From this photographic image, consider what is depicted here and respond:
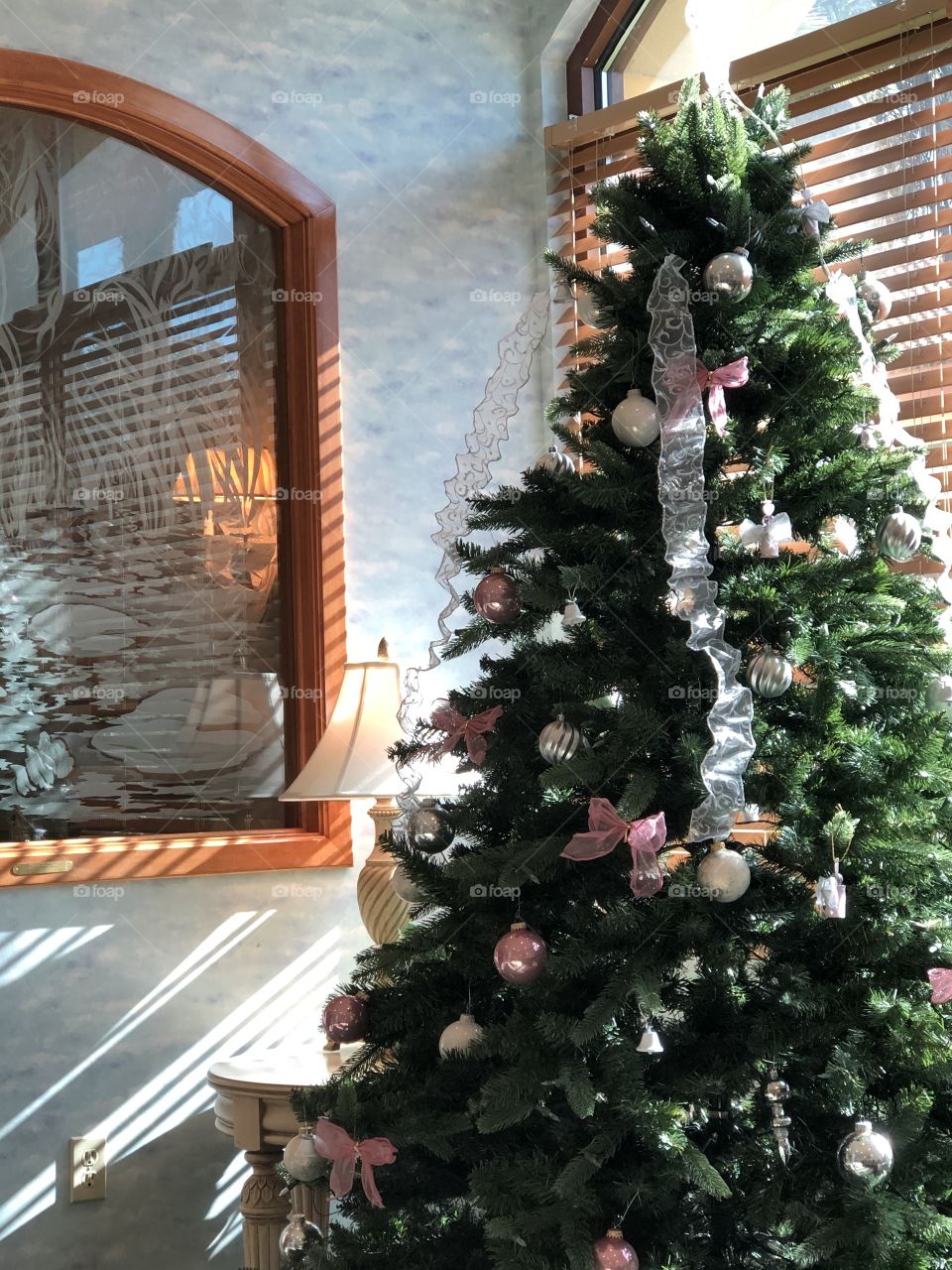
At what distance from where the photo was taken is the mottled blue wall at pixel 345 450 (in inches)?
97.5

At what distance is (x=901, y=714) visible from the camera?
1481 mm

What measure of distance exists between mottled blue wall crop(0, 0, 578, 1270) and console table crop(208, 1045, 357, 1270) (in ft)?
0.92

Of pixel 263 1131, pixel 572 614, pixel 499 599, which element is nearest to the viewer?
pixel 572 614

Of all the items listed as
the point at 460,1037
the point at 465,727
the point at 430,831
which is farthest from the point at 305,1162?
the point at 465,727

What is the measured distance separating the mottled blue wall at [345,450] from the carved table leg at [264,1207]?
33 cm

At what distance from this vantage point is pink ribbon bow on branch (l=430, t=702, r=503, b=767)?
159 centimetres

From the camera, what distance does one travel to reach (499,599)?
1604 millimetres

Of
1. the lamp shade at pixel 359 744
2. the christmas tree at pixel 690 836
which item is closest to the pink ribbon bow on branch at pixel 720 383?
the christmas tree at pixel 690 836

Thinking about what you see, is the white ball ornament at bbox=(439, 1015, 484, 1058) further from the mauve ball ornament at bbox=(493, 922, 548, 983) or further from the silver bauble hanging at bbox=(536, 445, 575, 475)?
the silver bauble hanging at bbox=(536, 445, 575, 475)

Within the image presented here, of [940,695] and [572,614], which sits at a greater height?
[572,614]

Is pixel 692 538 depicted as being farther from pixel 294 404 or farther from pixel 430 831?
pixel 294 404

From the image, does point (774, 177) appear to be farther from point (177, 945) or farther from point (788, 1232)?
point (177, 945)

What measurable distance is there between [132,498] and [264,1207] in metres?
1.35

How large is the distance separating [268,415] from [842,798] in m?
1.77
